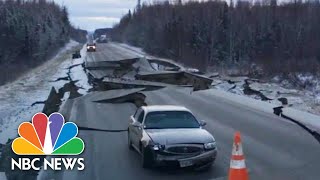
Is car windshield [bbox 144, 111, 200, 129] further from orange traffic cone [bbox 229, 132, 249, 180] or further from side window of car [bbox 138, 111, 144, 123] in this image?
orange traffic cone [bbox 229, 132, 249, 180]

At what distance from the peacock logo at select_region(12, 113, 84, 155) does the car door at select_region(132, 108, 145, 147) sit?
2470 mm

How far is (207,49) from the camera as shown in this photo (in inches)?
3253

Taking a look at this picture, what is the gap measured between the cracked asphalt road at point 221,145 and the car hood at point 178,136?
0.73 m

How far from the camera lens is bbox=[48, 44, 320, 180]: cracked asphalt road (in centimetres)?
1273

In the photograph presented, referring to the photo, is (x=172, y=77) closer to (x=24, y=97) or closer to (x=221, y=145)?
(x=24, y=97)

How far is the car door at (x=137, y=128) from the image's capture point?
1430 cm

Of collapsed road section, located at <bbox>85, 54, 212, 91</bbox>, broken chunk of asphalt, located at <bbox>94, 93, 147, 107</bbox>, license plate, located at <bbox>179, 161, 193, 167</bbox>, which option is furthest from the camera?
collapsed road section, located at <bbox>85, 54, 212, 91</bbox>

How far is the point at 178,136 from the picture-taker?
13.1 meters

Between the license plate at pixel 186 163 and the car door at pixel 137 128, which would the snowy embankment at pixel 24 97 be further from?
the license plate at pixel 186 163

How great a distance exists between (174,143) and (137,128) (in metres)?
1.99

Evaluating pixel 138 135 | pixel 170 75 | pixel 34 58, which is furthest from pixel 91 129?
pixel 34 58

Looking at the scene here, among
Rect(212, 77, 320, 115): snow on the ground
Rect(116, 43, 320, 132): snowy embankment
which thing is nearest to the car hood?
Rect(116, 43, 320, 132): snowy embankment

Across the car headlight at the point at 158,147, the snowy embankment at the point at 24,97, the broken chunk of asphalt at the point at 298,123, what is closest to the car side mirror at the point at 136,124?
the car headlight at the point at 158,147

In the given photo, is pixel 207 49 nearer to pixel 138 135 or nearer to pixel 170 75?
pixel 170 75
